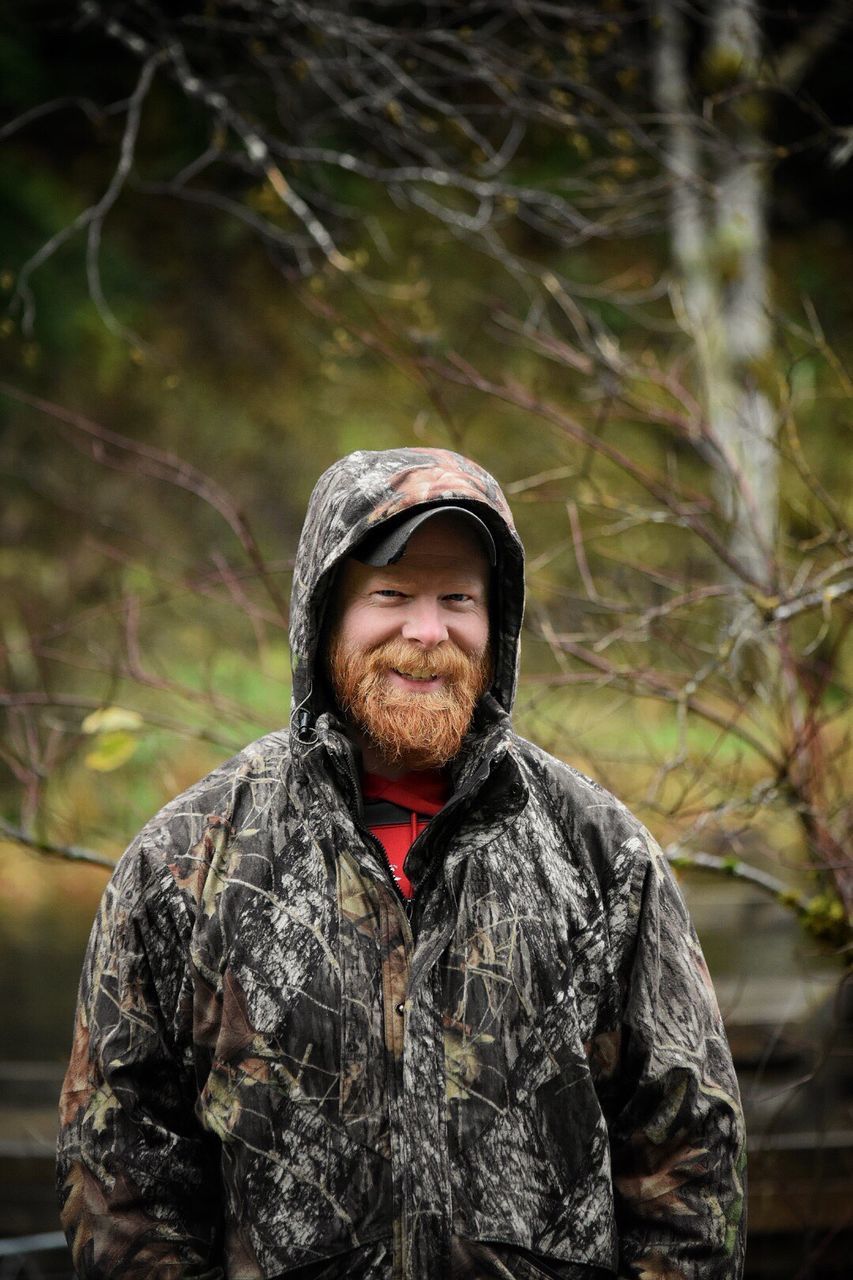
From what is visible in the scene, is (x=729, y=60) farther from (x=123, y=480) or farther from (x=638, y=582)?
(x=123, y=480)

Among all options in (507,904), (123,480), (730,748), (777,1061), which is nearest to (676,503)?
(507,904)

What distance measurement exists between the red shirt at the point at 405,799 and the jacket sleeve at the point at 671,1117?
339 millimetres

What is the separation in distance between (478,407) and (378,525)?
635cm

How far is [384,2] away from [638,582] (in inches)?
89.7

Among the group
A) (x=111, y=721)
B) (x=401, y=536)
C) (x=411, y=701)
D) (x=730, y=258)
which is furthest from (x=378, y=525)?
(x=730, y=258)

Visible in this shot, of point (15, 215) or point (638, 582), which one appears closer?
point (638, 582)

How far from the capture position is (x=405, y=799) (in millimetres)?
2047

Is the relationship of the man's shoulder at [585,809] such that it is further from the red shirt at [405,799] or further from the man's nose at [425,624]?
the man's nose at [425,624]

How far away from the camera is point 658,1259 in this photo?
6.05 ft

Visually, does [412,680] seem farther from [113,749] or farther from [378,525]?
[113,749]

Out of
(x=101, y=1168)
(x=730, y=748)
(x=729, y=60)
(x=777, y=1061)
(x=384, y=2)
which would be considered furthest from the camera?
(x=730, y=748)

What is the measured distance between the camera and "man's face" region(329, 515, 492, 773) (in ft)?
6.45

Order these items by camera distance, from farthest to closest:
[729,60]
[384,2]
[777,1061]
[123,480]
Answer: [123,480], [777,1061], [729,60], [384,2]

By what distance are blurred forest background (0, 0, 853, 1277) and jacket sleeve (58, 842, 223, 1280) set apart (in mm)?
1516
